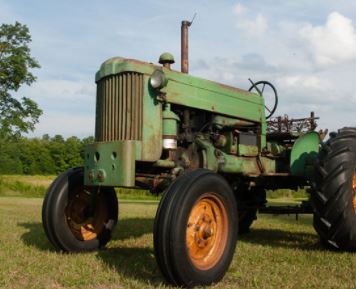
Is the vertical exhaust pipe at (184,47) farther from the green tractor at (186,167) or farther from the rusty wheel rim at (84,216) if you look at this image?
the rusty wheel rim at (84,216)

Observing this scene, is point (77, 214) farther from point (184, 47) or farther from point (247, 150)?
point (184, 47)

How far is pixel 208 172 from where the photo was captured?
4.54m

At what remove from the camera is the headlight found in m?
4.97

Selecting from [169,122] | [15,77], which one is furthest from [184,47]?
[15,77]

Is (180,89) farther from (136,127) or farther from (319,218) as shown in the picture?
(319,218)

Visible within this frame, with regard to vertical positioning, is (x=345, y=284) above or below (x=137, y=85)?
below

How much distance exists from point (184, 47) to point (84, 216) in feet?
7.90

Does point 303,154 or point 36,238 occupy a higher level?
point 303,154

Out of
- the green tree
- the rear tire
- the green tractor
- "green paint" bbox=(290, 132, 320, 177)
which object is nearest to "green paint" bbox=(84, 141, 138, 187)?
the green tractor

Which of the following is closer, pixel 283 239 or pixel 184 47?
pixel 184 47

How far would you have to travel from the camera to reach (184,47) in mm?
5801

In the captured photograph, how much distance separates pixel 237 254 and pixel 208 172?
165cm

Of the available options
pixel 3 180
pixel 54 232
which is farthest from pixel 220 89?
pixel 3 180

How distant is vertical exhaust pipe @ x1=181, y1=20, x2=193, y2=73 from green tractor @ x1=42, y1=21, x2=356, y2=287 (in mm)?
13
